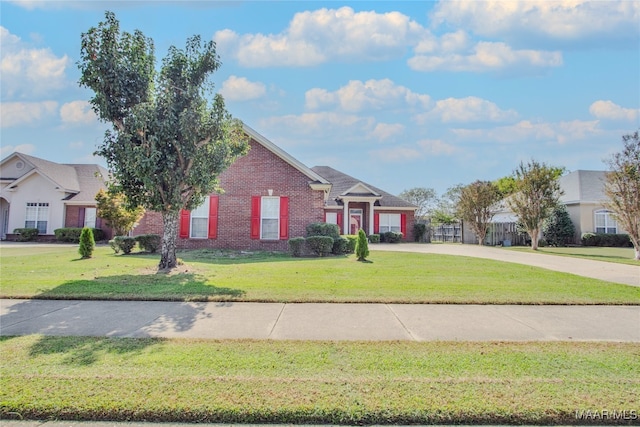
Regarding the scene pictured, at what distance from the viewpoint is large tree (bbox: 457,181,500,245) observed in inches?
1017

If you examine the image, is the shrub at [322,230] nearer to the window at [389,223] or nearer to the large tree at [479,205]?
the window at [389,223]

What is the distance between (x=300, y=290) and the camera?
287 inches

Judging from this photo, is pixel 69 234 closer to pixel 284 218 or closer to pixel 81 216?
pixel 81 216

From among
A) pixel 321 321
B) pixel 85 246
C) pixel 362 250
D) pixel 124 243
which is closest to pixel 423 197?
pixel 362 250

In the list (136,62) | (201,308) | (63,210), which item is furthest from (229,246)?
(63,210)

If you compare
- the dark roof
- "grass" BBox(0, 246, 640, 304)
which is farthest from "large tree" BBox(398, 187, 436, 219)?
"grass" BBox(0, 246, 640, 304)

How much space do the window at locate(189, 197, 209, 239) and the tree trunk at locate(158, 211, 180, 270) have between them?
683 cm

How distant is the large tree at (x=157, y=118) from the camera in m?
8.65

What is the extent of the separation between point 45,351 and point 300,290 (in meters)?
4.29

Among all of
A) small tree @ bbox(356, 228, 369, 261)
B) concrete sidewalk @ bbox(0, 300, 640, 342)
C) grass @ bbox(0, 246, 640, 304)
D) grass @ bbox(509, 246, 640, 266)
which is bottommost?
concrete sidewalk @ bbox(0, 300, 640, 342)

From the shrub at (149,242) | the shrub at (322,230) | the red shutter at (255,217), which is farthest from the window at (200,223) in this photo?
Result: the shrub at (322,230)

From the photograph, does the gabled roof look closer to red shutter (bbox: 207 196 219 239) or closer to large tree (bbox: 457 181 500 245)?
red shutter (bbox: 207 196 219 239)

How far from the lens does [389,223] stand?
1096 inches

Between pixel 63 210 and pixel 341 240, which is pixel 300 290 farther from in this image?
pixel 63 210
